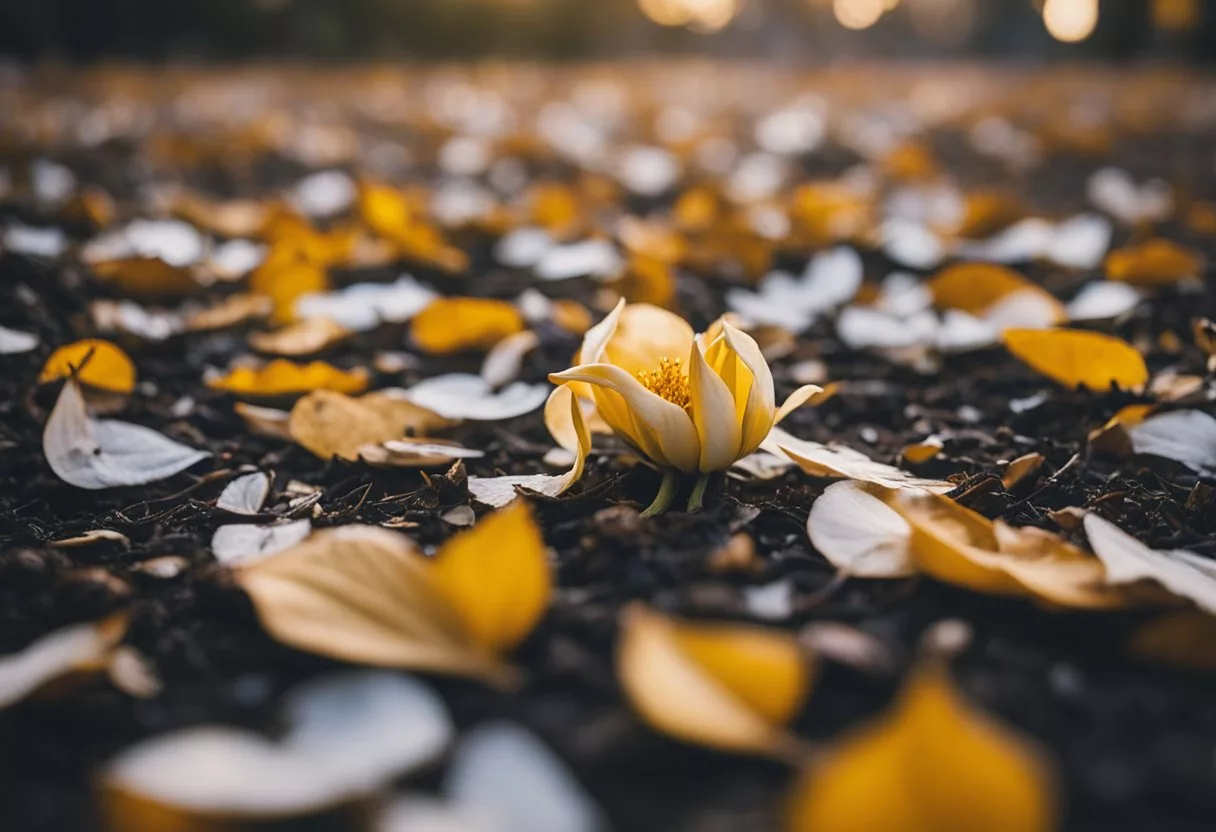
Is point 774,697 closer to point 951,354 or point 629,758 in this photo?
point 629,758

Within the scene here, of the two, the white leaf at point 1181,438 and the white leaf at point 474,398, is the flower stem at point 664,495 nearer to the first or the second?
the white leaf at point 474,398

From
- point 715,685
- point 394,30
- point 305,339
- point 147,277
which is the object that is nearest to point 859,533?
point 715,685

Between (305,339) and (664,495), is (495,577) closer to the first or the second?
(664,495)

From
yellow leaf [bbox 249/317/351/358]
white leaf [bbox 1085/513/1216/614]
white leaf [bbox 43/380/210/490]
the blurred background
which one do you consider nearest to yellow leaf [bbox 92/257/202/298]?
yellow leaf [bbox 249/317/351/358]

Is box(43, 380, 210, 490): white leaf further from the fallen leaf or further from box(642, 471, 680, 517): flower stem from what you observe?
box(642, 471, 680, 517): flower stem

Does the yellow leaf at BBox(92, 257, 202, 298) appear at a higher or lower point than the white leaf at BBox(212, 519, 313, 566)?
higher

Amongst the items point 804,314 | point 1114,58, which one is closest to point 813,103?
point 804,314

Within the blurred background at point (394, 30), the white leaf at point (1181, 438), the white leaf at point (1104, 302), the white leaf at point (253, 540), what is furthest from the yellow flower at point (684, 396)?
the blurred background at point (394, 30)
